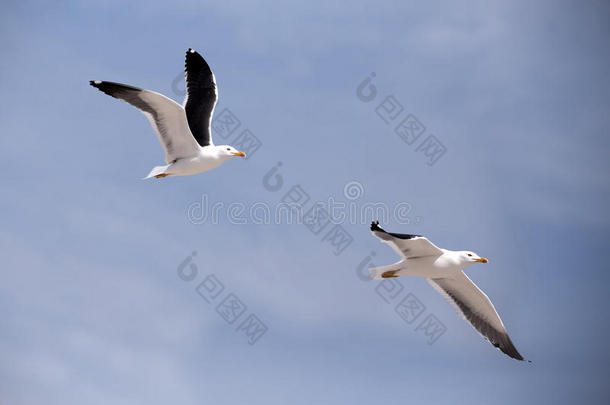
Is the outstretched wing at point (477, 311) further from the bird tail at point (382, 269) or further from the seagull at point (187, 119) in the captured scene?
the seagull at point (187, 119)

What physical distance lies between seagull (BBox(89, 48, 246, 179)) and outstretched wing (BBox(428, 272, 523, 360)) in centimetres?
505

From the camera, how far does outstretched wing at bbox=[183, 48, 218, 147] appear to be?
14789mm

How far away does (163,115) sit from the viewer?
45.2ft

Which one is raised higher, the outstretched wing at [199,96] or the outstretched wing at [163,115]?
the outstretched wing at [199,96]

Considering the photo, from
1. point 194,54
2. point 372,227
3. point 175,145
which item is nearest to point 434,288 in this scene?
point 372,227

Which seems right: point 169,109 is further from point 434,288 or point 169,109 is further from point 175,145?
point 434,288

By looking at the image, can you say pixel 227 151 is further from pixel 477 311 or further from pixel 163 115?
pixel 477 311

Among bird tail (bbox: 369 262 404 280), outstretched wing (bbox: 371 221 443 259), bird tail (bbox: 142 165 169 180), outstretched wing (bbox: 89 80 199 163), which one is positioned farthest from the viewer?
bird tail (bbox: 142 165 169 180)

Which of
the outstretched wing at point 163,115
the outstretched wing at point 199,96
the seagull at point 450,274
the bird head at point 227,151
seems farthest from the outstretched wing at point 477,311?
the outstretched wing at point 163,115

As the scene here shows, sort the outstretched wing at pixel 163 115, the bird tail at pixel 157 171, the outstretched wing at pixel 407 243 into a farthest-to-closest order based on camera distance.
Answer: the bird tail at pixel 157 171
the outstretched wing at pixel 163 115
the outstretched wing at pixel 407 243

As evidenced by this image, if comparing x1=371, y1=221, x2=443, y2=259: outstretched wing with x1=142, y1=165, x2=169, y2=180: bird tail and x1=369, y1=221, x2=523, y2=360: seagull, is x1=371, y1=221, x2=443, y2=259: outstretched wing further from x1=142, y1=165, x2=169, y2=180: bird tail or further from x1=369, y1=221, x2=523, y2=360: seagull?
x1=142, y1=165, x2=169, y2=180: bird tail

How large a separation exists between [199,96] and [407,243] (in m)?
5.73

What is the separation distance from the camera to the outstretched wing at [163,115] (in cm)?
1344

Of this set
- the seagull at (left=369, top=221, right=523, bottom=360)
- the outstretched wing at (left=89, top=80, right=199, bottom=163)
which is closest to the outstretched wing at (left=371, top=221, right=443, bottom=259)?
the seagull at (left=369, top=221, right=523, bottom=360)
